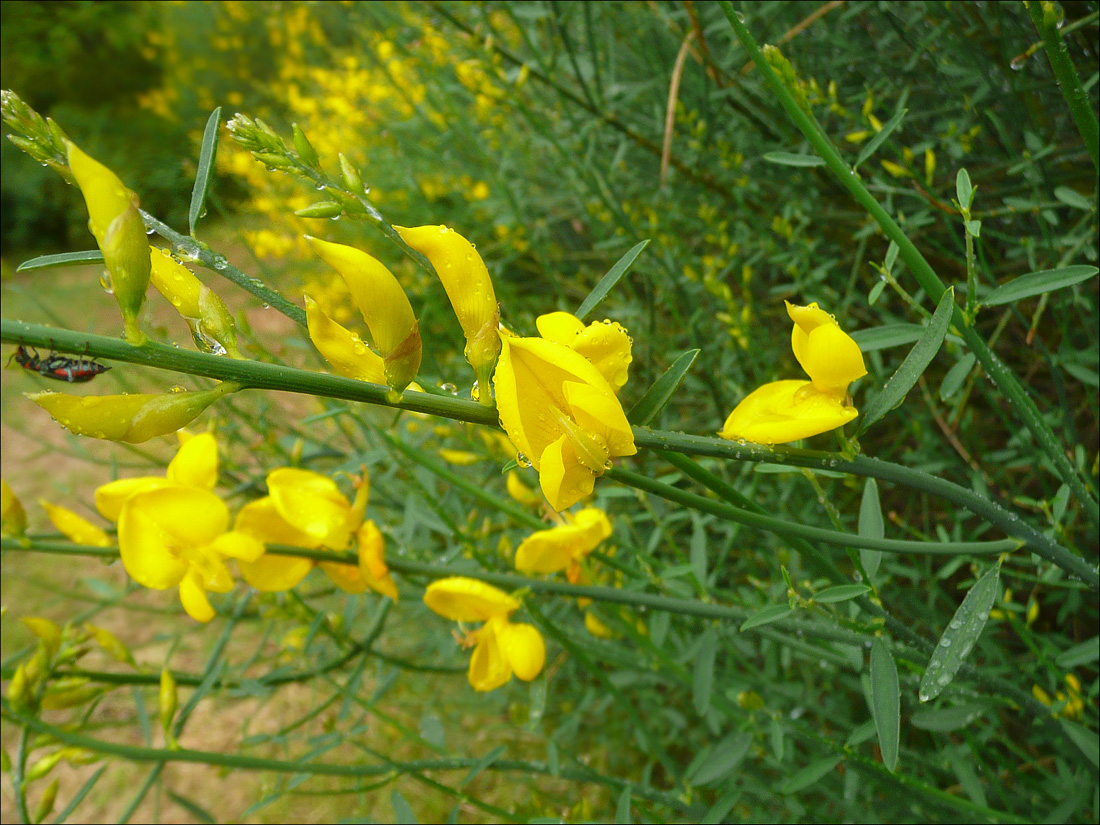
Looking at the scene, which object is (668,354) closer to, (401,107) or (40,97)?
(401,107)

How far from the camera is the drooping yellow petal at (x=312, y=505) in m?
0.86

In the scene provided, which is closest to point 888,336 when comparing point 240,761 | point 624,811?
point 624,811

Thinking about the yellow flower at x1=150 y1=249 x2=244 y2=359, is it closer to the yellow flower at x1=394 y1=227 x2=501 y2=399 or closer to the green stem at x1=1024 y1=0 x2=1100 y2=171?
the yellow flower at x1=394 y1=227 x2=501 y2=399

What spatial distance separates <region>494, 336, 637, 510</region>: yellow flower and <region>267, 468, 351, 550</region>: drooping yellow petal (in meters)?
0.42

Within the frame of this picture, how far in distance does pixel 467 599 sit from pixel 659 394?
0.50 meters

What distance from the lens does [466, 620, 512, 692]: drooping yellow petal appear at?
3.25ft

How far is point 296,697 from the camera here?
2.68m

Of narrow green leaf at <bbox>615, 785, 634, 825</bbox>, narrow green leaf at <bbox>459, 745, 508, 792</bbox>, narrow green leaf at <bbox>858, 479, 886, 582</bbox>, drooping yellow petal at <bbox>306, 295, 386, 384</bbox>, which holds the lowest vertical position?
narrow green leaf at <bbox>615, 785, 634, 825</bbox>

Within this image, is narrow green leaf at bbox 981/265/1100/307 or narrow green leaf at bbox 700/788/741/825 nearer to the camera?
narrow green leaf at bbox 981/265/1100/307

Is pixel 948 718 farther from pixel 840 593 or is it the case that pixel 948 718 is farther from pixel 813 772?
pixel 840 593

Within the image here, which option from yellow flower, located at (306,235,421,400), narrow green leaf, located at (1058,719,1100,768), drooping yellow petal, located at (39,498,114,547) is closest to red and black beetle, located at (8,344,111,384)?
yellow flower, located at (306,235,421,400)

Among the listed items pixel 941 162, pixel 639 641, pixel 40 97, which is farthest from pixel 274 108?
pixel 639 641

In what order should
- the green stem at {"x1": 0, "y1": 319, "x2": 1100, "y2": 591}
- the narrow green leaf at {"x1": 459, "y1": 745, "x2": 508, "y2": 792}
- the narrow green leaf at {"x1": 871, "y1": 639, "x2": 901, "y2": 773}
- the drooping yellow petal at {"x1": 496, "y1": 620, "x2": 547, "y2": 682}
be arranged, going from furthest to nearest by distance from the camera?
the narrow green leaf at {"x1": 459, "y1": 745, "x2": 508, "y2": 792} → the drooping yellow petal at {"x1": 496, "y1": 620, "x2": 547, "y2": 682} → the narrow green leaf at {"x1": 871, "y1": 639, "x2": 901, "y2": 773} → the green stem at {"x1": 0, "y1": 319, "x2": 1100, "y2": 591}

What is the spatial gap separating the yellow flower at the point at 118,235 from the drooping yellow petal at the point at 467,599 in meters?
0.54
